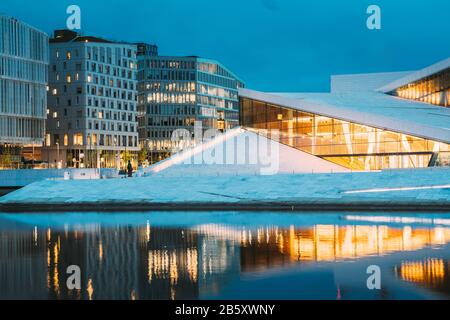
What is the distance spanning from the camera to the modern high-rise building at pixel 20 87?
289ft

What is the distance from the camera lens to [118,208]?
40.8m

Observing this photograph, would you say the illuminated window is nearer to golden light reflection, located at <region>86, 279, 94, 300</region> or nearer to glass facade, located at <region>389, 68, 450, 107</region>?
glass facade, located at <region>389, 68, 450, 107</region>

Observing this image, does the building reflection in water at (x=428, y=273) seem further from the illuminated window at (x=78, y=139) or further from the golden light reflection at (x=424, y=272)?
the illuminated window at (x=78, y=139)

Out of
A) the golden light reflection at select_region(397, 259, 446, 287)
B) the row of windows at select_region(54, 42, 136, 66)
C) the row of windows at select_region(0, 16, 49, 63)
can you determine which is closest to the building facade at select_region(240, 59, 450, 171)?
the golden light reflection at select_region(397, 259, 446, 287)

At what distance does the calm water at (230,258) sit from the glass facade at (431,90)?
27575 millimetres

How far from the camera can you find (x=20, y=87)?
9094 cm

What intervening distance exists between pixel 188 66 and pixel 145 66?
8763 mm

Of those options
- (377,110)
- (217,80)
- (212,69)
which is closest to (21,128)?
(377,110)

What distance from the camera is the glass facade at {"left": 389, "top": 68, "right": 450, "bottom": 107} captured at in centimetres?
5619

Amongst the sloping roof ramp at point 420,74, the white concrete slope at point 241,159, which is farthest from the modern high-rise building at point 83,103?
the sloping roof ramp at point 420,74

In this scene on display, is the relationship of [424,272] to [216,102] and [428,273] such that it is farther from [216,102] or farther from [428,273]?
[216,102]

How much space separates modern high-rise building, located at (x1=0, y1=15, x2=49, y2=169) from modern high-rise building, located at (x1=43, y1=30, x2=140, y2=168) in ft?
58.4

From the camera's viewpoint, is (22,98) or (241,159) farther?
(22,98)

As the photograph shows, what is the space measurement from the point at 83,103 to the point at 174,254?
97118 mm
